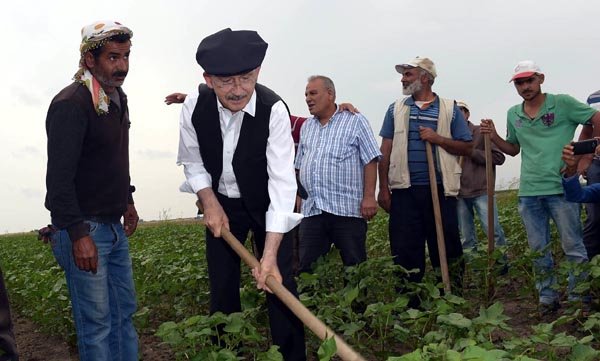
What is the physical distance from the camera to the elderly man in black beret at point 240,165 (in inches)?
111

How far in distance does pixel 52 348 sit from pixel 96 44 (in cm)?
322

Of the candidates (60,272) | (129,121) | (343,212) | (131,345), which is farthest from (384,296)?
(60,272)

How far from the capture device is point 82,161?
2998 mm

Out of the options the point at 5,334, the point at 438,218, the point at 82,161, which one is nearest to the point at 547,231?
the point at 438,218

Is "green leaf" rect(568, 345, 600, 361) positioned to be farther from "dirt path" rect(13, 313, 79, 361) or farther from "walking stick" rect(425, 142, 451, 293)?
"dirt path" rect(13, 313, 79, 361)

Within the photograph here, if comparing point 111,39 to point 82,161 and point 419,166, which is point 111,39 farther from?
point 419,166

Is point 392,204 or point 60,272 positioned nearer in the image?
point 392,204

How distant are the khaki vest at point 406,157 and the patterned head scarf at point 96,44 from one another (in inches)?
92.9

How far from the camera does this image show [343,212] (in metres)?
4.55

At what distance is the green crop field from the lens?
272 cm

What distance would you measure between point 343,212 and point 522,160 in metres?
1.34

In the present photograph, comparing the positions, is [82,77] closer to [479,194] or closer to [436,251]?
[436,251]

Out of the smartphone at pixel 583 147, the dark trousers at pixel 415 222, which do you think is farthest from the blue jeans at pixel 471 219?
the smartphone at pixel 583 147

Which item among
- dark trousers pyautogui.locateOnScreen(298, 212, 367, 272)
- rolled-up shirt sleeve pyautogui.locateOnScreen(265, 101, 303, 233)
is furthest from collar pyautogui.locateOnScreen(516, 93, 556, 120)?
rolled-up shirt sleeve pyautogui.locateOnScreen(265, 101, 303, 233)
